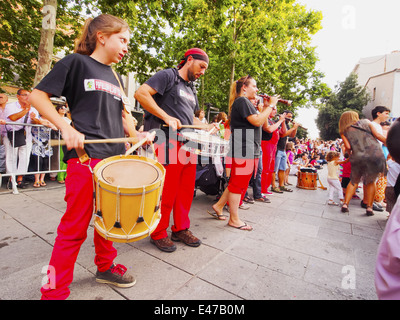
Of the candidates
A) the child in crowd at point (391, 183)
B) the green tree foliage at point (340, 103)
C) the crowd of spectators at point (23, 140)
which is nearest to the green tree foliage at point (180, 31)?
the crowd of spectators at point (23, 140)

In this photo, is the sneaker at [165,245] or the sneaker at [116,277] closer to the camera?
the sneaker at [116,277]

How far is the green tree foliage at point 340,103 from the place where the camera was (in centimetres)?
3300

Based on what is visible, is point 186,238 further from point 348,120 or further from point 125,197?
point 348,120

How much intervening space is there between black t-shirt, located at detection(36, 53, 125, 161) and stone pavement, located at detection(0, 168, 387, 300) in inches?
45.8

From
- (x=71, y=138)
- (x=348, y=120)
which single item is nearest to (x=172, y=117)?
(x=71, y=138)

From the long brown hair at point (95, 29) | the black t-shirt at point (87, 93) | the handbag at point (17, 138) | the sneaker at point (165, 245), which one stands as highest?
the long brown hair at point (95, 29)

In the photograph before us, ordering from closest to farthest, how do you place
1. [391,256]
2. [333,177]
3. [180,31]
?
[391,256], [333,177], [180,31]

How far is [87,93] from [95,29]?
0.51m

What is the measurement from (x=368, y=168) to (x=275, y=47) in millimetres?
17463

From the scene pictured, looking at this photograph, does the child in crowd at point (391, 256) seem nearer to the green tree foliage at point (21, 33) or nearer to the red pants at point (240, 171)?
the red pants at point (240, 171)

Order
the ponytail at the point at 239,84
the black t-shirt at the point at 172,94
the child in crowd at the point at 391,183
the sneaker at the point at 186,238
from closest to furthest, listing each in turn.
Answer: the black t-shirt at the point at 172,94
the sneaker at the point at 186,238
the ponytail at the point at 239,84
the child in crowd at the point at 391,183

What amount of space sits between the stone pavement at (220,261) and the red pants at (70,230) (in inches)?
11.3

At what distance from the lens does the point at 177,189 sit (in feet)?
8.98
